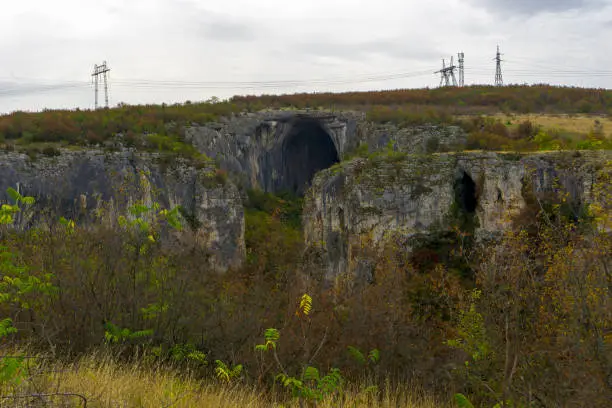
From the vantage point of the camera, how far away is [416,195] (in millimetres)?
22938

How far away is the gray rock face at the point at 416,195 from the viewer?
2167cm

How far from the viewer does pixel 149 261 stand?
8.05 m

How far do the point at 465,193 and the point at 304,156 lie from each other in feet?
79.9

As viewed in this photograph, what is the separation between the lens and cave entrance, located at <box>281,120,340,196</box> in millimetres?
44125

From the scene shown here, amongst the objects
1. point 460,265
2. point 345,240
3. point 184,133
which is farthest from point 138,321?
point 184,133

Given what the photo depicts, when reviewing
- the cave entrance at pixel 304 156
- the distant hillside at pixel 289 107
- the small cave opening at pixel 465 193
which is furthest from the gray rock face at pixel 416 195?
the cave entrance at pixel 304 156

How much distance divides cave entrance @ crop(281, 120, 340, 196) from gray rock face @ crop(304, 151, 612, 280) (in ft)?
63.6

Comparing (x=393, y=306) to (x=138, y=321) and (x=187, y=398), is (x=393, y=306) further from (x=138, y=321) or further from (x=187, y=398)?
(x=187, y=398)

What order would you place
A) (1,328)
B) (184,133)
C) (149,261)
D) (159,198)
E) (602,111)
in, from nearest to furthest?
(1,328), (149,261), (159,198), (184,133), (602,111)

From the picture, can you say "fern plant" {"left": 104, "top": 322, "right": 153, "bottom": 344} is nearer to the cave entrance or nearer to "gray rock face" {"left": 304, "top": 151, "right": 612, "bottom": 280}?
"gray rock face" {"left": 304, "top": 151, "right": 612, "bottom": 280}

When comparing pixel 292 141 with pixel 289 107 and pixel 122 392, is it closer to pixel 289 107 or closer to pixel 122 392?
pixel 289 107

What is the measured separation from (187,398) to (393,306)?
7313 mm

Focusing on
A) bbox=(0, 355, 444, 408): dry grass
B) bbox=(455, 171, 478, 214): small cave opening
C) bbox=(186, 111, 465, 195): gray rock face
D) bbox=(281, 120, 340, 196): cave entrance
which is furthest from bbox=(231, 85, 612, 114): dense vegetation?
bbox=(0, 355, 444, 408): dry grass

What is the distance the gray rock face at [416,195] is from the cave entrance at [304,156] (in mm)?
19371
